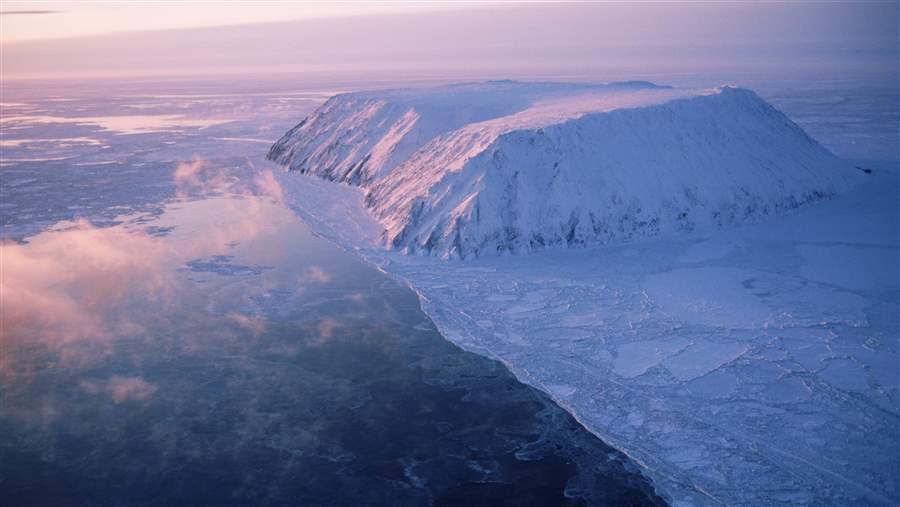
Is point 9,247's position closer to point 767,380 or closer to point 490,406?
point 490,406

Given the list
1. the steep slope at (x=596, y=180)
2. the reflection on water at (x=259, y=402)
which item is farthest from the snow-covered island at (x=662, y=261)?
the reflection on water at (x=259, y=402)

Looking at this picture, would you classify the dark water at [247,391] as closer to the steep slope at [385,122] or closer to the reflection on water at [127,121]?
the steep slope at [385,122]

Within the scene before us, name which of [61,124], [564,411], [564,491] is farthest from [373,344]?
[61,124]

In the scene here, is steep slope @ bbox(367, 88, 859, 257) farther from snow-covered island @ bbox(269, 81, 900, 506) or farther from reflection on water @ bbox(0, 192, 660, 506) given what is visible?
reflection on water @ bbox(0, 192, 660, 506)

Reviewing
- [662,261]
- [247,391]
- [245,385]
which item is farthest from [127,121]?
[247,391]

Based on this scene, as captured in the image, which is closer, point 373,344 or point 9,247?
point 373,344

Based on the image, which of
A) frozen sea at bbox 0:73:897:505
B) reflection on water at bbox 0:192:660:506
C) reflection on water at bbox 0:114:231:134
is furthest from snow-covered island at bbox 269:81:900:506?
reflection on water at bbox 0:114:231:134
